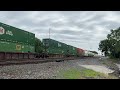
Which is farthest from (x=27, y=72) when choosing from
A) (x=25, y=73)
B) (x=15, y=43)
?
(x=15, y=43)

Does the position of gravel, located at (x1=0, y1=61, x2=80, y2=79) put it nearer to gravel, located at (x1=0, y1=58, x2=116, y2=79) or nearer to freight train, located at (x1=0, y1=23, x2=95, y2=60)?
gravel, located at (x1=0, y1=58, x2=116, y2=79)

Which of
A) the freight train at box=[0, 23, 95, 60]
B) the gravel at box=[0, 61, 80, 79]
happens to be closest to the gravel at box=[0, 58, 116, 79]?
the gravel at box=[0, 61, 80, 79]

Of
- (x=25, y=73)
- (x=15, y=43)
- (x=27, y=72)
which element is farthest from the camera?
(x=15, y=43)

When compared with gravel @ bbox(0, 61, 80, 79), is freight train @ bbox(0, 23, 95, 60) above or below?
above

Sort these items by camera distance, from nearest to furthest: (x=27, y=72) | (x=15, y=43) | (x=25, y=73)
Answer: (x=25, y=73), (x=27, y=72), (x=15, y=43)

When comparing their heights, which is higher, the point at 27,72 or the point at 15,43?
the point at 15,43

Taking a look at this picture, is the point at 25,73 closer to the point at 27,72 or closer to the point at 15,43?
the point at 27,72

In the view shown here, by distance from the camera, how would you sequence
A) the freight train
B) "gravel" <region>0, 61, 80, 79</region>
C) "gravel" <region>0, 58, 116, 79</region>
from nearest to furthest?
1. "gravel" <region>0, 61, 80, 79</region>
2. "gravel" <region>0, 58, 116, 79</region>
3. the freight train

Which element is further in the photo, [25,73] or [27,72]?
[27,72]

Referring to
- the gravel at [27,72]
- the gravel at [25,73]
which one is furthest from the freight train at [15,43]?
the gravel at [25,73]
